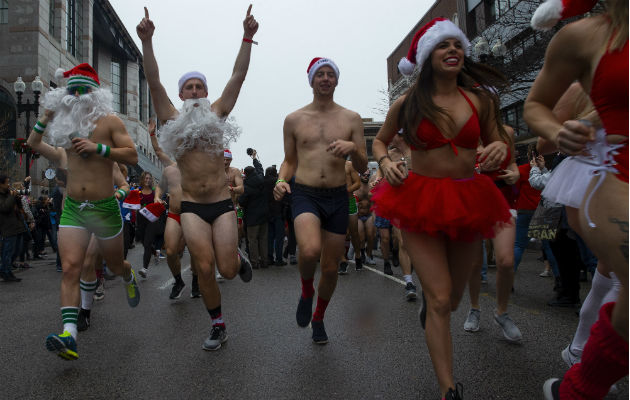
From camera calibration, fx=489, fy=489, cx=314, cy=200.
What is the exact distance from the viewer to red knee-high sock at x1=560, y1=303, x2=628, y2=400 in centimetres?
A: 184

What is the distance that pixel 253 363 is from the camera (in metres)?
3.48

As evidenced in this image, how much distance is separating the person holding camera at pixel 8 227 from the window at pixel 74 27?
2563cm

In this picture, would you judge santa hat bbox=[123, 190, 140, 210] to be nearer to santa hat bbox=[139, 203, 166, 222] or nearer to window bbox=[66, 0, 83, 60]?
santa hat bbox=[139, 203, 166, 222]

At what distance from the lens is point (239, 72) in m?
4.33

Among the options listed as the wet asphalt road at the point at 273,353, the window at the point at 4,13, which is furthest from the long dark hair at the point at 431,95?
the window at the point at 4,13

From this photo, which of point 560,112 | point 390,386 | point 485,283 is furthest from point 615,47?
point 485,283

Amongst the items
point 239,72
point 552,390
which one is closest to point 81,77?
point 239,72

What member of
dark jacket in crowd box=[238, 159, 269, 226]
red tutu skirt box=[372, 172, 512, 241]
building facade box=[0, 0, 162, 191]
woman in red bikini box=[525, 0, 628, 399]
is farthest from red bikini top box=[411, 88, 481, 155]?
building facade box=[0, 0, 162, 191]

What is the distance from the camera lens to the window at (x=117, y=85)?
4789 cm

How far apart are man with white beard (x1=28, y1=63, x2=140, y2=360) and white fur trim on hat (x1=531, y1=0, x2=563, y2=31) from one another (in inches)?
134

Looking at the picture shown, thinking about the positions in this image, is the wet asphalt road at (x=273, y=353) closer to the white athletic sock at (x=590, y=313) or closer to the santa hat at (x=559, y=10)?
the white athletic sock at (x=590, y=313)

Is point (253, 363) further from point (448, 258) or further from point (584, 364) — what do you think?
point (584, 364)

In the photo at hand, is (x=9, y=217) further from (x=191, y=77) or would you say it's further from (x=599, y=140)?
(x=599, y=140)

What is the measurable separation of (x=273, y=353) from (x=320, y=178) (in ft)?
4.72
